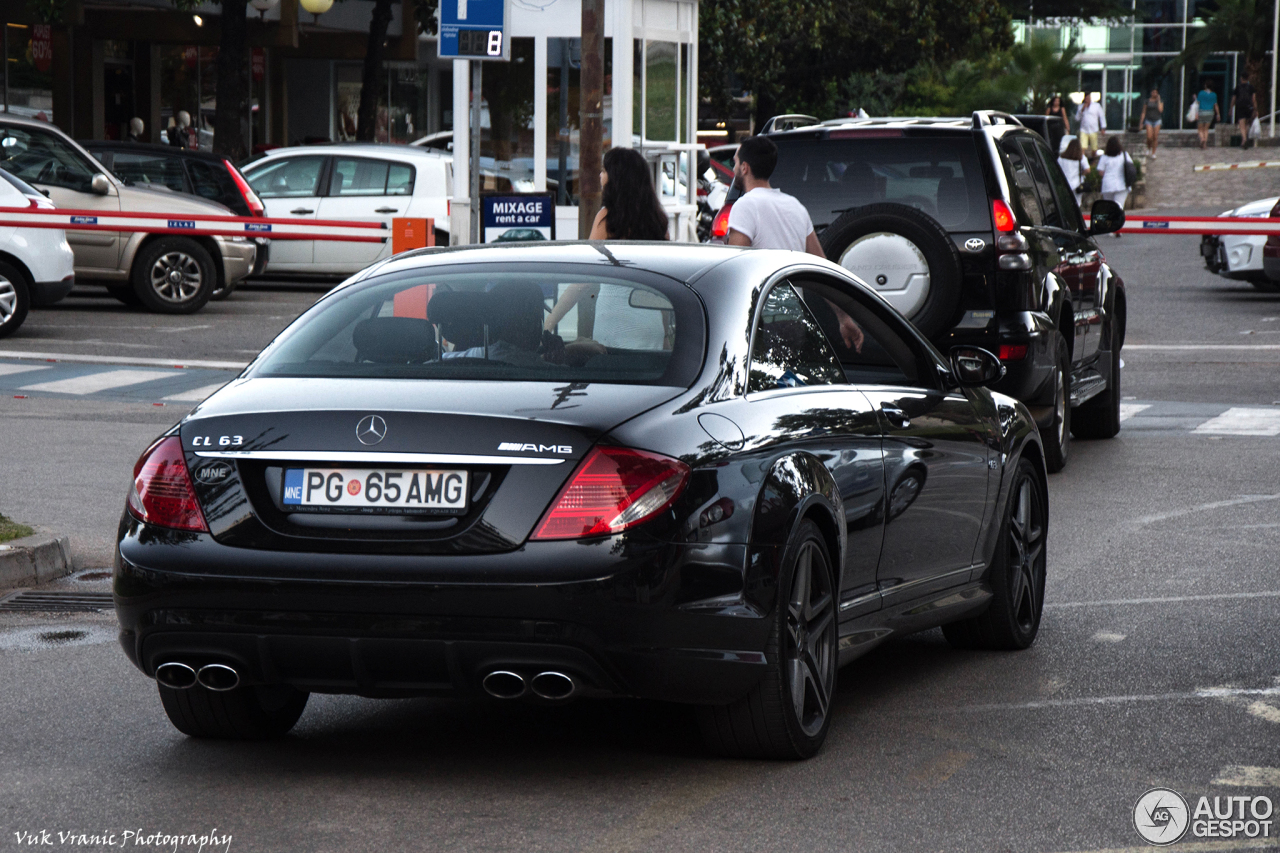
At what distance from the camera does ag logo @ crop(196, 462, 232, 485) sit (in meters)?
4.93

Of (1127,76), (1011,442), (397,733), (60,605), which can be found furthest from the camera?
(1127,76)

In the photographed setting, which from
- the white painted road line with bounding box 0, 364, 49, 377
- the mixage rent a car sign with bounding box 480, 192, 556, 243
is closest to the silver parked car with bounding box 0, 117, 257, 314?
the white painted road line with bounding box 0, 364, 49, 377

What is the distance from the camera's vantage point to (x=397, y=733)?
18.7 ft

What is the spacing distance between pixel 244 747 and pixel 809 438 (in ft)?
5.92

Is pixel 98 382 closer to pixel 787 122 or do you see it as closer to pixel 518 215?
pixel 518 215

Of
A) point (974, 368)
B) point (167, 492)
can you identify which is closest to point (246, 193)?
point (974, 368)

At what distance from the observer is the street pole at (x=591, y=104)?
16188 mm

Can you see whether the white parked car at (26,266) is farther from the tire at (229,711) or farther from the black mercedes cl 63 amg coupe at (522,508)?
the tire at (229,711)

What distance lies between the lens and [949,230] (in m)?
10.9

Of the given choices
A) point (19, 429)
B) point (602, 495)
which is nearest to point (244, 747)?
point (602, 495)

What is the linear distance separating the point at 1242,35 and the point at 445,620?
213 feet

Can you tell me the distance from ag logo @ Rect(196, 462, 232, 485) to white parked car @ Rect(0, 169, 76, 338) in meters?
13.5

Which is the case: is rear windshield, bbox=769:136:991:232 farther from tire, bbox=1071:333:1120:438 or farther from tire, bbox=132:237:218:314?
tire, bbox=132:237:218:314

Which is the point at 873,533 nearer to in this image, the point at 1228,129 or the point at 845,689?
the point at 845,689
